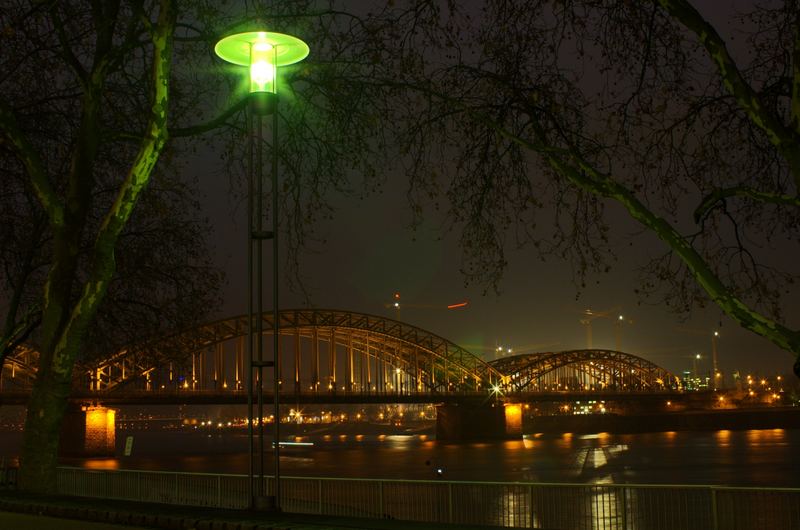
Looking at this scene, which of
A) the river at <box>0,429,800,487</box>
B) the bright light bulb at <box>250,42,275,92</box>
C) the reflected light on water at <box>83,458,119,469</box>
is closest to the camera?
the bright light bulb at <box>250,42,275,92</box>

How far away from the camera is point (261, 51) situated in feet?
39.3

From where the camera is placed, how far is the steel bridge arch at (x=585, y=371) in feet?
495

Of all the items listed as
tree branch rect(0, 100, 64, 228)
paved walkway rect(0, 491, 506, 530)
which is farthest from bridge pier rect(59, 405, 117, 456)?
paved walkway rect(0, 491, 506, 530)

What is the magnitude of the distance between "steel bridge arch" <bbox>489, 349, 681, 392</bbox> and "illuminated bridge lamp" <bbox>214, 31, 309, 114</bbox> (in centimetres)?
12656

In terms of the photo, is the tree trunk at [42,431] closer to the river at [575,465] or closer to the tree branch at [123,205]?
the tree branch at [123,205]

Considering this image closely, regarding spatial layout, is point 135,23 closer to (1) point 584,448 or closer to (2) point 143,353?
(2) point 143,353

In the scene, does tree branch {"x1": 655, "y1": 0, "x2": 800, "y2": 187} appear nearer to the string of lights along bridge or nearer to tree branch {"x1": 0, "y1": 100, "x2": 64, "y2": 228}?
tree branch {"x1": 0, "y1": 100, "x2": 64, "y2": 228}

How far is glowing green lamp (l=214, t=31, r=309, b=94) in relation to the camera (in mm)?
11750

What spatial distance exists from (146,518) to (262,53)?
573 centimetres

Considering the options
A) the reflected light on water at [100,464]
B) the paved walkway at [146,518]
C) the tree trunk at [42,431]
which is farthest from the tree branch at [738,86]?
the reflected light on water at [100,464]

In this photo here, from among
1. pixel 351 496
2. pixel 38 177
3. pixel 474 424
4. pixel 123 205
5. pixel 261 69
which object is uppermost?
pixel 261 69

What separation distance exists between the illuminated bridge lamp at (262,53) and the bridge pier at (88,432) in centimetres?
8171

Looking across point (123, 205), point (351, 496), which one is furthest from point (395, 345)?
point (123, 205)

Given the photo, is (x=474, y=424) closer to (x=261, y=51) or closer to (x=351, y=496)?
(x=351, y=496)
